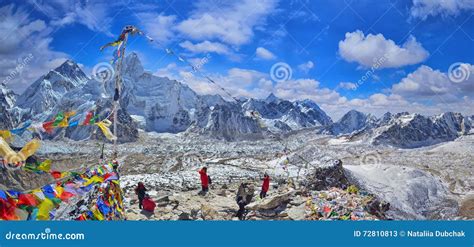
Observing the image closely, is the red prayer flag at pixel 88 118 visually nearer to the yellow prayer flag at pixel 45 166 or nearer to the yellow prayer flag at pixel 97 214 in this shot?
the yellow prayer flag at pixel 45 166

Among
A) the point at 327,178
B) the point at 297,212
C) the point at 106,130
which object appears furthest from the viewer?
the point at 327,178

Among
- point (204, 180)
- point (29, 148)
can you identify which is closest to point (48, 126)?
point (29, 148)

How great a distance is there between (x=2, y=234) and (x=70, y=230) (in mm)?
1180

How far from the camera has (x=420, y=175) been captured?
30.9 meters

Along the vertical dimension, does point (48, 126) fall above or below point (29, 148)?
above

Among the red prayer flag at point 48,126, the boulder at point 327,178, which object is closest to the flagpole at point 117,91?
the red prayer flag at point 48,126

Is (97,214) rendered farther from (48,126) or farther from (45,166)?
(48,126)

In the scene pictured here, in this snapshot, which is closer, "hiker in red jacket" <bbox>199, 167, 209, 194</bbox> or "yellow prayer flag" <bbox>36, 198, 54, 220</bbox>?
"yellow prayer flag" <bbox>36, 198, 54, 220</bbox>

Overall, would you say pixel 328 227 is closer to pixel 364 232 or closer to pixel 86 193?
pixel 364 232

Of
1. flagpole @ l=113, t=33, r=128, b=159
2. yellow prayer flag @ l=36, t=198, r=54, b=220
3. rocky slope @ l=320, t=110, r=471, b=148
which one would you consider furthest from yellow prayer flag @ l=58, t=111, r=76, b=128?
rocky slope @ l=320, t=110, r=471, b=148

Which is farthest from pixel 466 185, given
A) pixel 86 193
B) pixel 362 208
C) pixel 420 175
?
pixel 86 193

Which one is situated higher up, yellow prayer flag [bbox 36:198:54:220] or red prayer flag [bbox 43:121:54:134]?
red prayer flag [bbox 43:121:54:134]

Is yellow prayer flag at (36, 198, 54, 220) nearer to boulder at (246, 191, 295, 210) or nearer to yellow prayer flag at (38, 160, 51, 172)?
yellow prayer flag at (38, 160, 51, 172)

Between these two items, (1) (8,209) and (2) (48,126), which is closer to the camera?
(1) (8,209)
